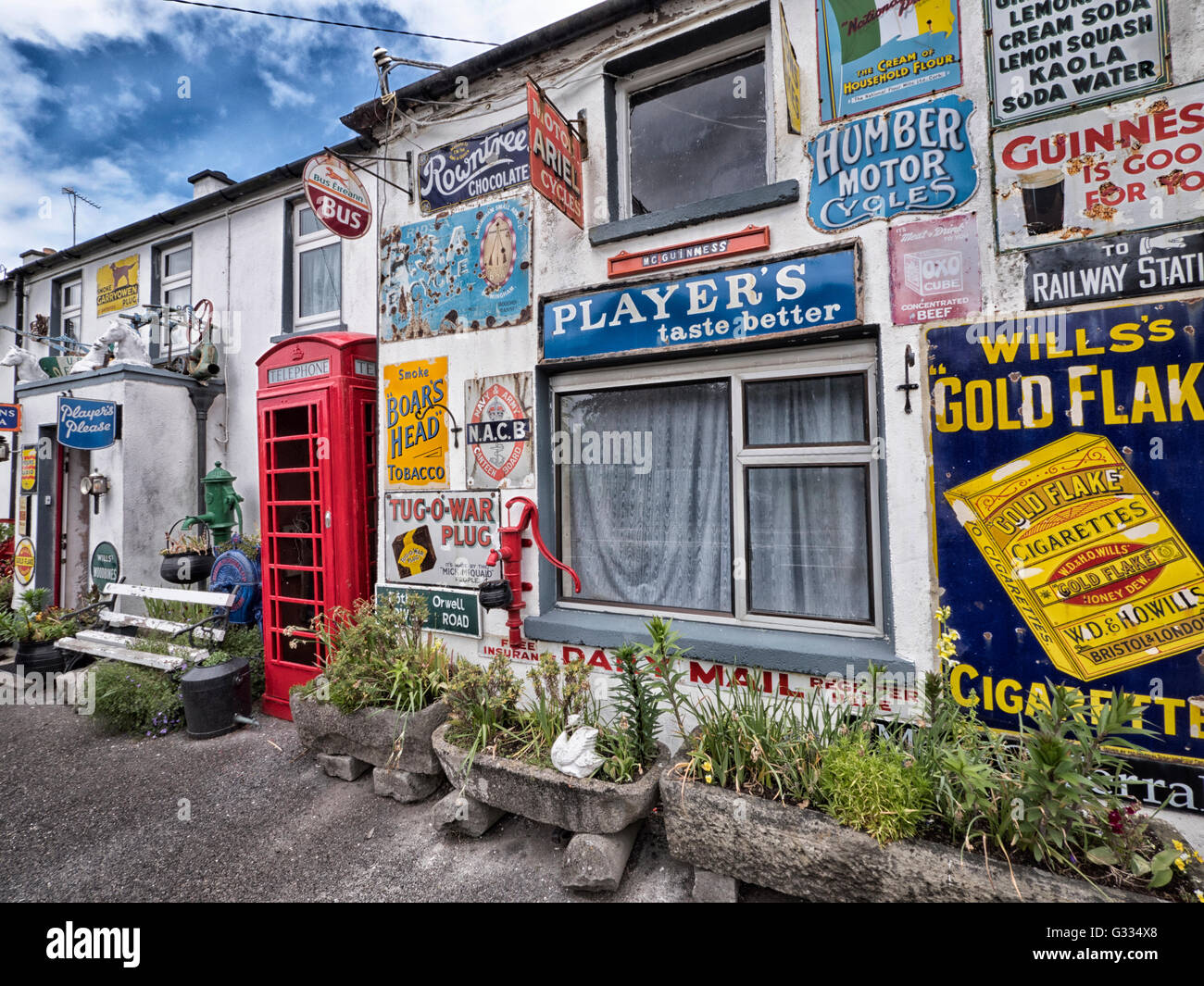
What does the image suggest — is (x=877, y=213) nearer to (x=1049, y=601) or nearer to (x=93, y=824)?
(x=1049, y=601)

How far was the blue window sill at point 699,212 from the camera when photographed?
3.55m

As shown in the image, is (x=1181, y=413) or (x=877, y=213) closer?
(x=1181, y=413)

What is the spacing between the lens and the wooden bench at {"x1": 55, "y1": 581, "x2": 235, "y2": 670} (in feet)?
18.2

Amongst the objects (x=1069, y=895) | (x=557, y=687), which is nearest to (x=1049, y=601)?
(x=1069, y=895)

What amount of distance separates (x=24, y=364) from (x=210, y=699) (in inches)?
319

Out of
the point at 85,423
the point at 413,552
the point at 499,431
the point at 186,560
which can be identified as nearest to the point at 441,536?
the point at 413,552

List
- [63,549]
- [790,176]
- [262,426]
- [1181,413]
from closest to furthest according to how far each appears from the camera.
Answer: [1181,413] < [790,176] < [262,426] < [63,549]

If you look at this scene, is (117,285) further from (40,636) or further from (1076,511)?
(1076,511)

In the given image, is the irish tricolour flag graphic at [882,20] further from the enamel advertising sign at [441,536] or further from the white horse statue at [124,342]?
the white horse statue at [124,342]

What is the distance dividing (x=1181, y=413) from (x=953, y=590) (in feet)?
4.15

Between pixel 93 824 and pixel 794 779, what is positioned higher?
pixel 794 779

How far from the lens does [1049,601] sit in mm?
2977

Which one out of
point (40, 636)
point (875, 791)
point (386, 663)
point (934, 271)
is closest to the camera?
point (875, 791)

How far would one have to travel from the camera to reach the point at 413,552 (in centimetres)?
487
